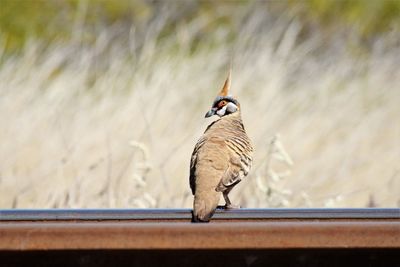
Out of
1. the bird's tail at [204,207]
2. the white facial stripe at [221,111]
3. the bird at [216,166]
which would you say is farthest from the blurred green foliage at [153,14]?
the bird's tail at [204,207]

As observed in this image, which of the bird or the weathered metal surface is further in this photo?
the bird

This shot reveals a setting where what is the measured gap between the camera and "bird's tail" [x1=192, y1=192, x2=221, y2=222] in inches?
170

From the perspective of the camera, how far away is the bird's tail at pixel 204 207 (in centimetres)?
432

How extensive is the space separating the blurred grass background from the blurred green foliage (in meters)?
2.14

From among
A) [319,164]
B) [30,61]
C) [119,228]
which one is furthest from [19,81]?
[119,228]

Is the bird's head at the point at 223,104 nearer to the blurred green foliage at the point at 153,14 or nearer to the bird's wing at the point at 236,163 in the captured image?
the bird's wing at the point at 236,163

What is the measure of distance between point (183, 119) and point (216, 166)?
4.03 meters

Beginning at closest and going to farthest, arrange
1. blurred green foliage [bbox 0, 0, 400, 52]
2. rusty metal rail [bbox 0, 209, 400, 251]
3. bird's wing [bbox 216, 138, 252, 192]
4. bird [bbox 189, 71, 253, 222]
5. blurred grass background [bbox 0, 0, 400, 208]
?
rusty metal rail [bbox 0, 209, 400, 251], bird [bbox 189, 71, 253, 222], bird's wing [bbox 216, 138, 252, 192], blurred grass background [bbox 0, 0, 400, 208], blurred green foliage [bbox 0, 0, 400, 52]

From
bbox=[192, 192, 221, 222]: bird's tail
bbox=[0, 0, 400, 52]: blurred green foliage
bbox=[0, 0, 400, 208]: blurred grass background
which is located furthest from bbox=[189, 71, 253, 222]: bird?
bbox=[0, 0, 400, 52]: blurred green foliage

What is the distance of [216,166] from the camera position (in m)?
4.79

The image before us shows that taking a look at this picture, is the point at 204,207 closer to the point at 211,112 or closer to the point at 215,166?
the point at 215,166

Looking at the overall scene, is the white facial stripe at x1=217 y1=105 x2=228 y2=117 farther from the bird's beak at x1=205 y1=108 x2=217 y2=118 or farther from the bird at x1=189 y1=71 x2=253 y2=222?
the bird at x1=189 y1=71 x2=253 y2=222

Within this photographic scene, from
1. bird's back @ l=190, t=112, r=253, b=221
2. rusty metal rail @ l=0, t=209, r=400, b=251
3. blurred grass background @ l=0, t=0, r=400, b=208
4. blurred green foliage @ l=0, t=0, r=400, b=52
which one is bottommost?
rusty metal rail @ l=0, t=209, r=400, b=251
